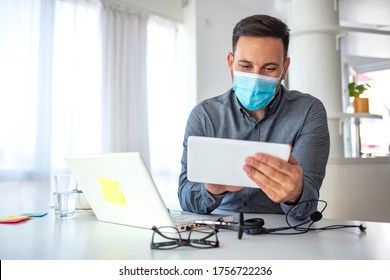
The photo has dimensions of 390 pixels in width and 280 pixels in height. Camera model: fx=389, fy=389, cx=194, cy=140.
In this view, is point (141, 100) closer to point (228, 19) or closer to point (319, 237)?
point (228, 19)

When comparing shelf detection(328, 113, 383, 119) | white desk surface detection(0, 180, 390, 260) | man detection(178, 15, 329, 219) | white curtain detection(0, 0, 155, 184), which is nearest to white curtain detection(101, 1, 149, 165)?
white curtain detection(0, 0, 155, 184)

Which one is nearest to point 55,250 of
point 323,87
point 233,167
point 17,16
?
point 233,167

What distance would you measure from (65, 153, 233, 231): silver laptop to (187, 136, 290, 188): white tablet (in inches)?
4.6

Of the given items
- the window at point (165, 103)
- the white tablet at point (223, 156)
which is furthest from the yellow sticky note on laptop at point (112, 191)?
the window at point (165, 103)

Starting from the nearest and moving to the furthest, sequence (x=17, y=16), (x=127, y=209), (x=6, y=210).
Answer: (x=127, y=209) < (x=6, y=210) < (x=17, y=16)

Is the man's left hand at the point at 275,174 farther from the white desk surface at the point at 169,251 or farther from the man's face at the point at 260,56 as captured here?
the man's face at the point at 260,56

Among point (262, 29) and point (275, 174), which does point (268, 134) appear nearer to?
point (262, 29)

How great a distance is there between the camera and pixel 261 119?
1581 mm

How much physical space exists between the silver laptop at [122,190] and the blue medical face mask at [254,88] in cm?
54

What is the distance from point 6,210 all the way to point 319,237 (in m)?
1.19

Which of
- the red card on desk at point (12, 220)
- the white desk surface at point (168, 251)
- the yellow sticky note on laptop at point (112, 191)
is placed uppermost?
the yellow sticky note on laptop at point (112, 191)

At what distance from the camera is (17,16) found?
3.09 metres

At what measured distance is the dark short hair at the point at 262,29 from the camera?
1.47m

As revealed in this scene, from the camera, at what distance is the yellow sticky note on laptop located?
1032 millimetres
